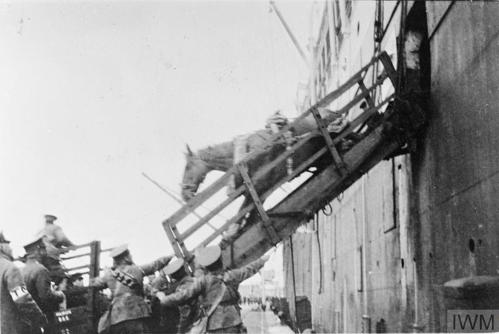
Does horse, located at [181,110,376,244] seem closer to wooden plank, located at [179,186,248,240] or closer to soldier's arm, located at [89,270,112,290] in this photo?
wooden plank, located at [179,186,248,240]

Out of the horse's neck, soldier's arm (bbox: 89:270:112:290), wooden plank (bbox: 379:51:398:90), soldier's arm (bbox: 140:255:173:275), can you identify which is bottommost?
soldier's arm (bbox: 89:270:112:290)

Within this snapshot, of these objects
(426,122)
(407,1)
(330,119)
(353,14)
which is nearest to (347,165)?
(330,119)

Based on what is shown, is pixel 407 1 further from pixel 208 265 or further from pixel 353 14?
pixel 353 14

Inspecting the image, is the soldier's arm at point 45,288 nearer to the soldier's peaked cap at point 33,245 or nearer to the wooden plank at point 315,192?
the soldier's peaked cap at point 33,245

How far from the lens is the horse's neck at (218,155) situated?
7.35 meters

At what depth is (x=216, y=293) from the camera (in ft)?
21.2

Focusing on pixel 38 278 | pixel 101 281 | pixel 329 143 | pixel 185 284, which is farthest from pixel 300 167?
pixel 38 278

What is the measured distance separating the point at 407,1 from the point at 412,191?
2536 millimetres

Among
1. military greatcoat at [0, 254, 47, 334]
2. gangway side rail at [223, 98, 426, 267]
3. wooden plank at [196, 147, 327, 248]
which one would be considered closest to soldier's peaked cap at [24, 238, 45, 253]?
military greatcoat at [0, 254, 47, 334]

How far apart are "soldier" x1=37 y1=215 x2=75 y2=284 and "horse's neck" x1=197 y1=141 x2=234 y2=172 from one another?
3.08 metres

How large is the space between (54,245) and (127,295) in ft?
9.50

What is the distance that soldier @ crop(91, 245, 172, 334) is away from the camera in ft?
23.7

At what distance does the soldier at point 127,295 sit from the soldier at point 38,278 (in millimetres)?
834

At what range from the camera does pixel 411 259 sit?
752cm
